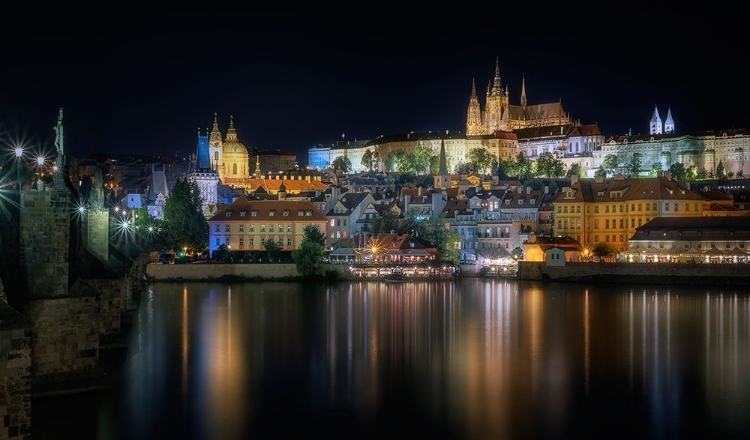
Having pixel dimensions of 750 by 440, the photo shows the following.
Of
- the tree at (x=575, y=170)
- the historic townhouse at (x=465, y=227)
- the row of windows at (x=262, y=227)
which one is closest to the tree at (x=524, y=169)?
the tree at (x=575, y=170)

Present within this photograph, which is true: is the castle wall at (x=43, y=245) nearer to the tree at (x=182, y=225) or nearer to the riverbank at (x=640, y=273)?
the riverbank at (x=640, y=273)

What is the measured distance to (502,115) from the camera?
154m

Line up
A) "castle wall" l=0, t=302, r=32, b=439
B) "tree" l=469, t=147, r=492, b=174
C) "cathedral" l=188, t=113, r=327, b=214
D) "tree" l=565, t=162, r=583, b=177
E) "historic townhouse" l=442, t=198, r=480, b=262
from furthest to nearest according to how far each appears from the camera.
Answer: "tree" l=469, t=147, r=492, b=174 < "tree" l=565, t=162, r=583, b=177 < "cathedral" l=188, t=113, r=327, b=214 < "historic townhouse" l=442, t=198, r=480, b=262 < "castle wall" l=0, t=302, r=32, b=439

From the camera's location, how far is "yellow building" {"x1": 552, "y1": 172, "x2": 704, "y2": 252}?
59594mm

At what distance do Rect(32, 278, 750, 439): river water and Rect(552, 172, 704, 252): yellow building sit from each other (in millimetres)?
18526

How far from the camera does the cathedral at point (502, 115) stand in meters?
153

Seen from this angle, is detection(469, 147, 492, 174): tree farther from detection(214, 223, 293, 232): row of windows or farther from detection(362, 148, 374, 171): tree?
detection(214, 223, 293, 232): row of windows

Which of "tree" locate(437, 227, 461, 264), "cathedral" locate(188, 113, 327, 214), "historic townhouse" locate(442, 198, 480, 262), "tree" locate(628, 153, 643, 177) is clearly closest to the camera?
"tree" locate(437, 227, 461, 264)

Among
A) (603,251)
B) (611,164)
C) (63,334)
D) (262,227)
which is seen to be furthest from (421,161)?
(63,334)

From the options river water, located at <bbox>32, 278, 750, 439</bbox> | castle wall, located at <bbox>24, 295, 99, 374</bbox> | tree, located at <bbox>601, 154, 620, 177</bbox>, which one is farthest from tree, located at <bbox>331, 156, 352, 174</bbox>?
castle wall, located at <bbox>24, 295, 99, 374</bbox>

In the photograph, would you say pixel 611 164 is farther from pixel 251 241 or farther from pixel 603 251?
pixel 251 241

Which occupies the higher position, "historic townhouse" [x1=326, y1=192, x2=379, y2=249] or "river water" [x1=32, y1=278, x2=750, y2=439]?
"historic townhouse" [x1=326, y1=192, x2=379, y2=249]

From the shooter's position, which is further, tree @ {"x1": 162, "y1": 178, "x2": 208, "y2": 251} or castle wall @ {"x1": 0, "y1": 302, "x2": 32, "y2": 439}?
tree @ {"x1": 162, "y1": 178, "x2": 208, "y2": 251}

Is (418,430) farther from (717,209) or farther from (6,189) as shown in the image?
(717,209)
